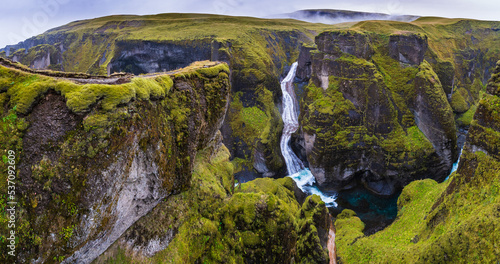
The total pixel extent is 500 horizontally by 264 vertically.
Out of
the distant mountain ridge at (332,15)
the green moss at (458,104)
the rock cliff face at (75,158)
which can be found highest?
the distant mountain ridge at (332,15)

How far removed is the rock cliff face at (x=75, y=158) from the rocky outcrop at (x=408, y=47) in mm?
39033

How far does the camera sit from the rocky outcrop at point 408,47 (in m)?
37.7

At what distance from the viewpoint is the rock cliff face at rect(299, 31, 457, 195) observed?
112 feet

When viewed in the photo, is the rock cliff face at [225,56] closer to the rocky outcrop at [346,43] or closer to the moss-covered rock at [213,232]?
the rocky outcrop at [346,43]

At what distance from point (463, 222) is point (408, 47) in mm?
31620

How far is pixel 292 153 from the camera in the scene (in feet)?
143

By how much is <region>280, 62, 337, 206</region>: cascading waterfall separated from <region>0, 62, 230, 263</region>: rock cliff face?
28.3 metres

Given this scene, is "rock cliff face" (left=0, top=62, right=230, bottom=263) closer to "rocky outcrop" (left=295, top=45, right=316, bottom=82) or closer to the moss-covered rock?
the moss-covered rock

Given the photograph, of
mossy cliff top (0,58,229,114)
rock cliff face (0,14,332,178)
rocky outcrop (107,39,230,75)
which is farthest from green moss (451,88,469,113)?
mossy cliff top (0,58,229,114)

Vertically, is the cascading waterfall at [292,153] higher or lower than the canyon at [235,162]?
lower

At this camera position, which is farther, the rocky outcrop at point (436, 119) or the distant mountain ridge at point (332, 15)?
the distant mountain ridge at point (332, 15)

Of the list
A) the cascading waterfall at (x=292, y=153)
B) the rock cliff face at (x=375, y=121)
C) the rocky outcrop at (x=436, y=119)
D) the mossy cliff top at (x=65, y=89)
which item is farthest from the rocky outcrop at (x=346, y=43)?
the mossy cliff top at (x=65, y=89)

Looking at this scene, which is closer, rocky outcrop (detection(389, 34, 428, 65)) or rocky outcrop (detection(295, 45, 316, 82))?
rocky outcrop (detection(389, 34, 428, 65))

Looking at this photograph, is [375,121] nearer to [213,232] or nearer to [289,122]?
[289,122]
